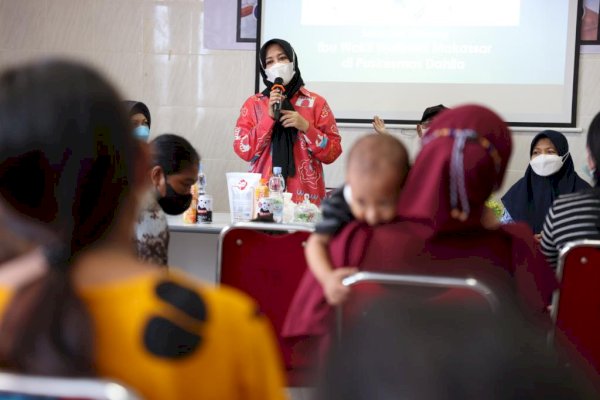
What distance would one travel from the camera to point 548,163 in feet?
12.4

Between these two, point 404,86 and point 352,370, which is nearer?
point 352,370

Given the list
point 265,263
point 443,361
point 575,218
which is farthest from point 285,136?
point 443,361

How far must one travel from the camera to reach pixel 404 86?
466 cm

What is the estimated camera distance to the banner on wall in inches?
189

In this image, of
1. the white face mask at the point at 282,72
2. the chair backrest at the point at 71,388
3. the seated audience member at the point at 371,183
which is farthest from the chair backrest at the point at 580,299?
the white face mask at the point at 282,72

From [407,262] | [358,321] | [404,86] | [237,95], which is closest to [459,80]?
[404,86]

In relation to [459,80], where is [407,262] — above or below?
below

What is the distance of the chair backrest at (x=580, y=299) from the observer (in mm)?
1644

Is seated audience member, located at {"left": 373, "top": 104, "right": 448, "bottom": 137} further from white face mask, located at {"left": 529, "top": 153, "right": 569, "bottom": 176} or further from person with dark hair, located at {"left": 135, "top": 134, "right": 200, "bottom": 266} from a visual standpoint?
person with dark hair, located at {"left": 135, "top": 134, "right": 200, "bottom": 266}

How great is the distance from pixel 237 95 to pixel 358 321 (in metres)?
4.01

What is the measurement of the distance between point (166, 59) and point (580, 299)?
12.8 feet

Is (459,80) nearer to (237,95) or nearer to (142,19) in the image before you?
(237,95)

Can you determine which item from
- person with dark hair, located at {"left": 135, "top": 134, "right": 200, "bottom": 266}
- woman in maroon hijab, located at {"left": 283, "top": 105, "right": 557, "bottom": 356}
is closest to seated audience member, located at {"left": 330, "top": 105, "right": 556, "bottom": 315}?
woman in maroon hijab, located at {"left": 283, "top": 105, "right": 557, "bottom": 356}

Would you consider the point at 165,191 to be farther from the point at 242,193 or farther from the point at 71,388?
the point at 71,388
